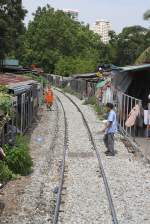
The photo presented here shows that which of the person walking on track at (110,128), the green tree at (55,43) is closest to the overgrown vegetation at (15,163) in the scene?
the person walking on track at (110,128)

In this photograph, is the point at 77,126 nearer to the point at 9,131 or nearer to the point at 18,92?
the point at 18,92

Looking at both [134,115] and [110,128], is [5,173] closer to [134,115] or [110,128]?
[110,128]

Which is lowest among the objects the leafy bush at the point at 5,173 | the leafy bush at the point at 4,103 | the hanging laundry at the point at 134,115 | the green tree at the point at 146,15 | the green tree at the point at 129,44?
the leafy bush at the point at 5,173

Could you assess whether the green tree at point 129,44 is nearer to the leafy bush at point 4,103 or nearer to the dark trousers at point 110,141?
the dark trousers at point 110,141

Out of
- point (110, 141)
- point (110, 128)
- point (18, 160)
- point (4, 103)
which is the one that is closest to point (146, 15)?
point (110, 141)

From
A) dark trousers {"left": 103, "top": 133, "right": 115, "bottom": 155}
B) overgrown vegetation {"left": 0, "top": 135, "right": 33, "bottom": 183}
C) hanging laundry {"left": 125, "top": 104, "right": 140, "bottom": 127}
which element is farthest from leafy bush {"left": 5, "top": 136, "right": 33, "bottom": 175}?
hanging laundry {"left": 125, "top": 104, "right": 140, "bottom": 127}

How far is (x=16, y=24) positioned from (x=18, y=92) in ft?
90.9

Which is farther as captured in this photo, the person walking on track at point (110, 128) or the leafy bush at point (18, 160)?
the person walking on track at point (110, 128)

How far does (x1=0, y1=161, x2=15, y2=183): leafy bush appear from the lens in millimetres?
12726

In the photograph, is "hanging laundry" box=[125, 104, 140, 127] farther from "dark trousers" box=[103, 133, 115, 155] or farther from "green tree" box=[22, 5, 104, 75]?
"green tree" box=[22, 5, 104, 75]

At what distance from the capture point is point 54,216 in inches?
393

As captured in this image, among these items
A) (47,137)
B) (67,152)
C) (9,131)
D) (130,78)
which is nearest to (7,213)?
(9,131)

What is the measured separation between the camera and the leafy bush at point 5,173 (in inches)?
501

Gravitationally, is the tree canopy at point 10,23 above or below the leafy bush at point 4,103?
above
